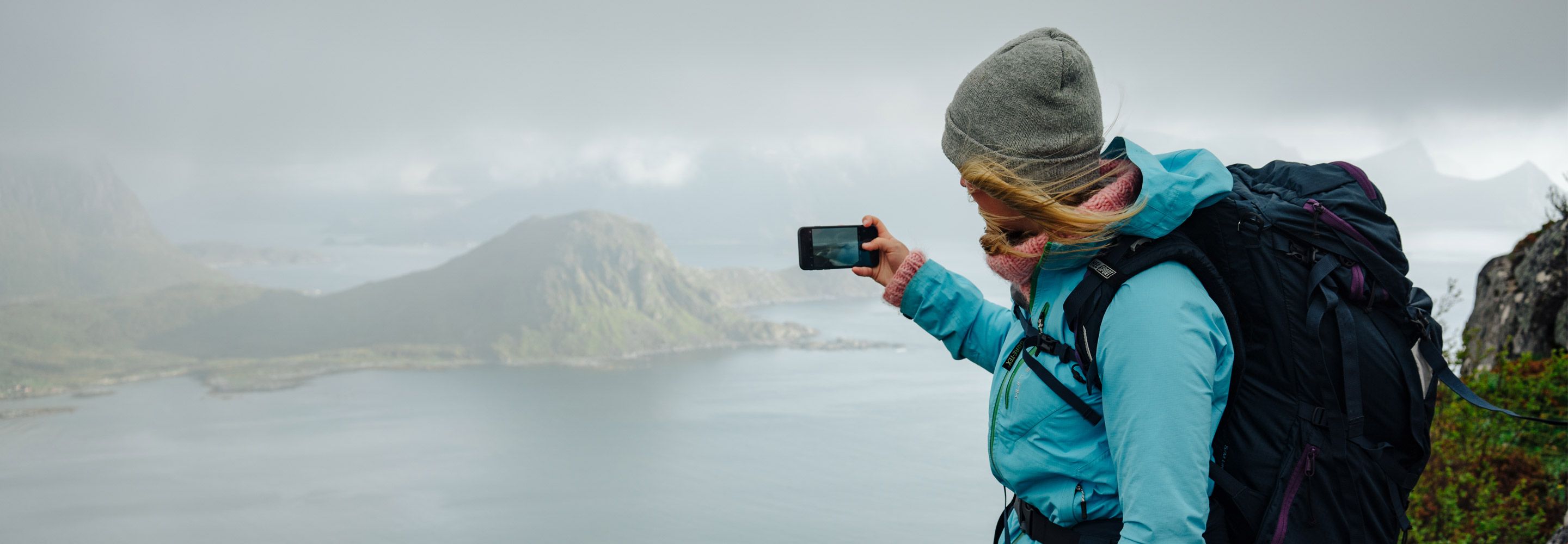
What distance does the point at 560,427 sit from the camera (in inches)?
1954

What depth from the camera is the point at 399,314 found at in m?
71.9

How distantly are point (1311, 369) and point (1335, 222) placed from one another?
0.56 ft

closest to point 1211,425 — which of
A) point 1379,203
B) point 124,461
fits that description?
point 1379,203

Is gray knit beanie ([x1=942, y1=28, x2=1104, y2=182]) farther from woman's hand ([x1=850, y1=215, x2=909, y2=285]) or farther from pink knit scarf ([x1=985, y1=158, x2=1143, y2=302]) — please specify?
woman's hand ([x1=850, y1=215, x2=909, y2=285])

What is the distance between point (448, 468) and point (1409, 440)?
50237mm

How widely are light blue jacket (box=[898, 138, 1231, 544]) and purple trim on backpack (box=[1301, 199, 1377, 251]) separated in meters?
0.10

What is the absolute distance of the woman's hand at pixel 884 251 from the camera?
1.35 meters

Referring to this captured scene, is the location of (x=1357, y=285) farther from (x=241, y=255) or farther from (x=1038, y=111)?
(x=241, y=255)

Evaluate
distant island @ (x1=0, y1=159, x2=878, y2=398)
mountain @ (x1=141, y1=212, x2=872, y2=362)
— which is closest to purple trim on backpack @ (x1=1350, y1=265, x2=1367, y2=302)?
distant island @ (x1=0, y1=159, x2=878, y2=398)

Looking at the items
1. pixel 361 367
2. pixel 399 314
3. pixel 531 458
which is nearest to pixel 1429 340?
pixel 531 458

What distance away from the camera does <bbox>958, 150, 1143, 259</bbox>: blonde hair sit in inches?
34.1

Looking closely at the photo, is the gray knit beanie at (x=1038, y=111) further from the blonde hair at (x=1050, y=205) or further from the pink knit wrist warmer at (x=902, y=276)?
the pink knit wrist warmer at (x=902, y=276)

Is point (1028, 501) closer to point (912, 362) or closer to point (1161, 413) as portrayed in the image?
point (1161, 413)

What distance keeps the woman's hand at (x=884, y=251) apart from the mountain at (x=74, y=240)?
86.2m
